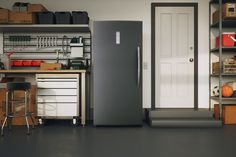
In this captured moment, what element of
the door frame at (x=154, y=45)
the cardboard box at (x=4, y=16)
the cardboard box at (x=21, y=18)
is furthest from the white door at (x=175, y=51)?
the cardboard box at (x=4, y=16)

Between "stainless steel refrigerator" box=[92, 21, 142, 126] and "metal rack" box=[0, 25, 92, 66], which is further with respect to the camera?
"metal rack" box=[0, 25, 92, 66]

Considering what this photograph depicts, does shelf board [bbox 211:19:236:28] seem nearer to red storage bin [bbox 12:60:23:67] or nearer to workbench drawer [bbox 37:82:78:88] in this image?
workbench drawer [bbox 37:82:78:88]

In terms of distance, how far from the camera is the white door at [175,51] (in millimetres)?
5770

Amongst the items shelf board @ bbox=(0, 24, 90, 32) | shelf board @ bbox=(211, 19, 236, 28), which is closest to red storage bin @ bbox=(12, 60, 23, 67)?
shelf board @ bbox=(0, 24, 90, 32)

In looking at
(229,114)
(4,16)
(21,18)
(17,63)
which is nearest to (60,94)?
(17,63)

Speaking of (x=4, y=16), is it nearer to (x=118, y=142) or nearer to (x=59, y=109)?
(x=59, y=109)

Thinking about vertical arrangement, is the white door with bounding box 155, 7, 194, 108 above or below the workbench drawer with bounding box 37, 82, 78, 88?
above

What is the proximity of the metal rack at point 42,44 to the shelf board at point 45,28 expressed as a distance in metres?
0.10

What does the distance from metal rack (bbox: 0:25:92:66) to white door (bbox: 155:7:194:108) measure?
4.91 feet

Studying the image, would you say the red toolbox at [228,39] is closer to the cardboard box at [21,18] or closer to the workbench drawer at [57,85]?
the workbench drawer at [57,85]

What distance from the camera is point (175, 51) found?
577cm

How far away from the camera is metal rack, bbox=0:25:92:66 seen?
18.7ft

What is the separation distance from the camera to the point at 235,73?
5277 mm

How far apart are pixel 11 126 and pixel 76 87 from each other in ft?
4.51
